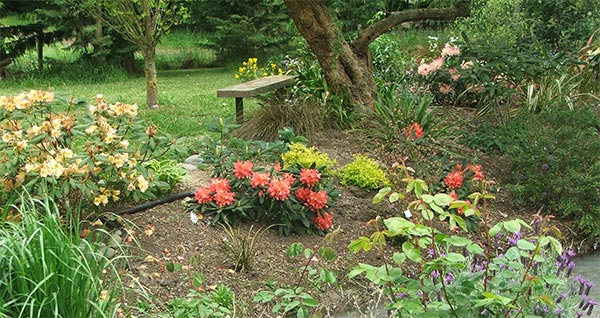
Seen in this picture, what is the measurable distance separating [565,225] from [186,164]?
3.03m

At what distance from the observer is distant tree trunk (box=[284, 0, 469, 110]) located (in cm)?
711

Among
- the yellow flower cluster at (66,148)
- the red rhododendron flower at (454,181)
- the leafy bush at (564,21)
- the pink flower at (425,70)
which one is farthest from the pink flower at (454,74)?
the yellow flower cluster at (66,148)

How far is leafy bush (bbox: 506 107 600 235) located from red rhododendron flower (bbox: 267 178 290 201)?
213 centimetres

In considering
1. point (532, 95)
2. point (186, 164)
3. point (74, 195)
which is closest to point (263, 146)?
point (186, 164)

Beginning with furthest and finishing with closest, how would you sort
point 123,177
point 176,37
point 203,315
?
point 176,37, point 123,177, point 203,315

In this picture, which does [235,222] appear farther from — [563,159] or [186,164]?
[563,159]

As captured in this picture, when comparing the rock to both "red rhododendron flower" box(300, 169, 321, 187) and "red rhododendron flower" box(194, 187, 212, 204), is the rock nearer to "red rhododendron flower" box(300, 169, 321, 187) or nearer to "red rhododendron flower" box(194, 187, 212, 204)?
"red rhododendron flower" box(194, 187, 212, 204)

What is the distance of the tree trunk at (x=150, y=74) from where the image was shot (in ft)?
31.9

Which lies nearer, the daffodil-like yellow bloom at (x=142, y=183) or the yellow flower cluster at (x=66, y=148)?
the yellow flower cluster at (x=66, y=148)

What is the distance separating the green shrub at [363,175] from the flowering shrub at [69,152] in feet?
5.78

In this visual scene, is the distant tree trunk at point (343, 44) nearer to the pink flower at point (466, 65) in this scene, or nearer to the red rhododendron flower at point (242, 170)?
the pink flower at point (466, 65)

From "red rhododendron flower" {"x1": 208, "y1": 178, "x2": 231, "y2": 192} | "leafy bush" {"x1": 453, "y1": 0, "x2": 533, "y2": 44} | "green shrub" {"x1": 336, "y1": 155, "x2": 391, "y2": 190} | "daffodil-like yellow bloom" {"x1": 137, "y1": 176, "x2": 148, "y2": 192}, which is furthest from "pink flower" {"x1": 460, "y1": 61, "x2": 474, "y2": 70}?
"daffodil-like yellow bloom" {"x1": 137, "y1": 176, "x2": 148, "y2": 192}

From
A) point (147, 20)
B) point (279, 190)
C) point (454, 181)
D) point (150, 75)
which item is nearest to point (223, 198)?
point (279, 190)

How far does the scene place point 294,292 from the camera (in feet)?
9.38
